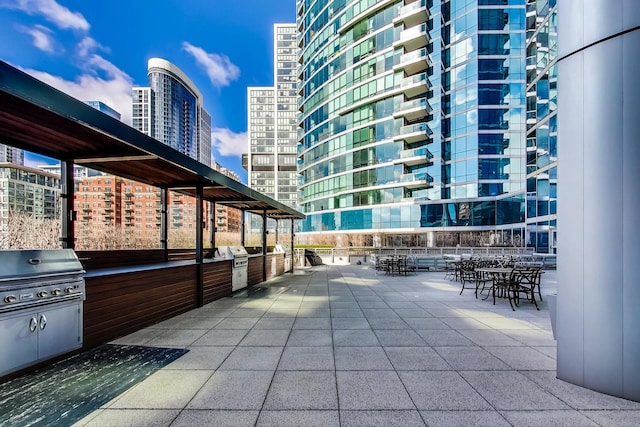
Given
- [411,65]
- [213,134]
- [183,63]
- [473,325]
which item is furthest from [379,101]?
[213,134]

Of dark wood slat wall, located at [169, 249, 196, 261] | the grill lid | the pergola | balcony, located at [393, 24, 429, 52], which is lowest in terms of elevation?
dark wood slat wall, located at [169, 249, 196, 261]

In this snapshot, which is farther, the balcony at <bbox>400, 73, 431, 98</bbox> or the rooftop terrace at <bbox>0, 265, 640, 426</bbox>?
the balcony at <bbox>400, 73, 431, 98</bbox>

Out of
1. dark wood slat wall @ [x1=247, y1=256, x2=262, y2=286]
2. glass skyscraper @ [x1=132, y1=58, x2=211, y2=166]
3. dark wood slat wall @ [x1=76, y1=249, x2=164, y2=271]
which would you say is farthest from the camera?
glass skyscraper @ [x1=132, y1=58, x2=211, y2=166]

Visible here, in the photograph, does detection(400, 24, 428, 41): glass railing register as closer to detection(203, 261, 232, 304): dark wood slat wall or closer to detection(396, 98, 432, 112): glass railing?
detection(396, 98, 432, 112): glass railing

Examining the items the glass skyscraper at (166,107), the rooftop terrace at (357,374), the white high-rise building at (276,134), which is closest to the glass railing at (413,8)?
the rooftop terrace at (357,374)

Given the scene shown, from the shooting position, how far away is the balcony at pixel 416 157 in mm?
35166

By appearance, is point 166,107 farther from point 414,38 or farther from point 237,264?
point 237,264

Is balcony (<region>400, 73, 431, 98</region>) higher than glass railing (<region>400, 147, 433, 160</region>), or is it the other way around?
balcony (<region>400, 73, 431, 98</region>)

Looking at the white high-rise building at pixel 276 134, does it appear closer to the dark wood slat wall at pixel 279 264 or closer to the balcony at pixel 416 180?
the balcony at pixel 416 180

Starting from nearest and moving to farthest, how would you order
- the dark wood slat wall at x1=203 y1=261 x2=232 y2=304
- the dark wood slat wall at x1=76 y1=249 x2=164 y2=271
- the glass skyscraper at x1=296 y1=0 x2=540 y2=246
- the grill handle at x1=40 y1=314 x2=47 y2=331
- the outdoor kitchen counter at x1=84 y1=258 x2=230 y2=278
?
the grill handle at x1=40 y1=314 x2=47 y2=331, the outdoor kitchen counter at x1=84 y1=258 x2=230 y2=278, the dark wood slat wall at x1=76 y1=249 x2=164 y2=271, the dark wood slat wall at x1=203 y1=261 x2=232 y2=304, the glass skyscraper at x1=296 y1=0 x2=540 y2=246

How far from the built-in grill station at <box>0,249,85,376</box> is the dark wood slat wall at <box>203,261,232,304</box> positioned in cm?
371

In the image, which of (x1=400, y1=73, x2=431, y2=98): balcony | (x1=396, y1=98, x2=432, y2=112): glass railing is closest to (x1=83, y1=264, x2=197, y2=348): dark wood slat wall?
(x1=396, y1=98, x2=432, y2=112): glass railing

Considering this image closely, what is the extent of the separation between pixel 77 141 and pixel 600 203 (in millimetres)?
7098

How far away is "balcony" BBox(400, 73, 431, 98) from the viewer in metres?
35.2
